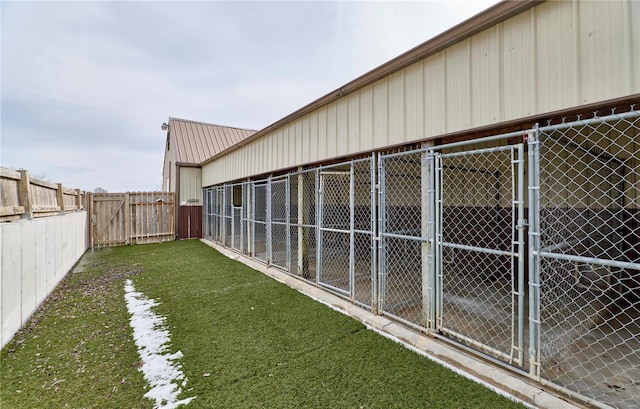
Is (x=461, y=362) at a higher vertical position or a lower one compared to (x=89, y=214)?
lower

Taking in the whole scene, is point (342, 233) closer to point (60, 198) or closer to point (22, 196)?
point (22, 196)

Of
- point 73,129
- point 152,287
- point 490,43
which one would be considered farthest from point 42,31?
point 73,129

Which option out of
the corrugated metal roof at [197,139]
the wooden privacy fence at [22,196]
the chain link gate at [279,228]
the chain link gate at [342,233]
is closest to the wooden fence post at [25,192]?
the wooden privacy fence at [22,196]

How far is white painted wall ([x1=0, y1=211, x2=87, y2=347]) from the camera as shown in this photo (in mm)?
3135

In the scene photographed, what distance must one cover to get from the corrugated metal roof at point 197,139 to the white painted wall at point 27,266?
24.7 ft

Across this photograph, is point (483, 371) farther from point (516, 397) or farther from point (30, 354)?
point (30, 354)

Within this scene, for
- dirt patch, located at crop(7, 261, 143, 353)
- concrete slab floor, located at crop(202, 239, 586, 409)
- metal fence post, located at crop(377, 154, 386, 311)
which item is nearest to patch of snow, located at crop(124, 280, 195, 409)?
dirt patch, located at crop(7, 261, 143, 353)

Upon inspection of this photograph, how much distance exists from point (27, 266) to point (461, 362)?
5.39m

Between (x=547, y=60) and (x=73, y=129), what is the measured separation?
24281 millimetres

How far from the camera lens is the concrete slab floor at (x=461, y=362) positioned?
6.70ft

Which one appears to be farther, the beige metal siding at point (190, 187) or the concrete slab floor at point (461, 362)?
the beige metal siding at point (190, 187)

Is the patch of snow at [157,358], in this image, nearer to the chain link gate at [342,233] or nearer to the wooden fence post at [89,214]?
the chain link gate at [342,233]

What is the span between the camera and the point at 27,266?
3842 mm

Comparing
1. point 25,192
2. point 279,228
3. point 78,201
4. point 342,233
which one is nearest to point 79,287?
point 25,192
